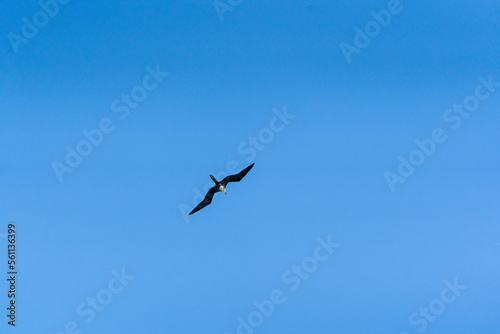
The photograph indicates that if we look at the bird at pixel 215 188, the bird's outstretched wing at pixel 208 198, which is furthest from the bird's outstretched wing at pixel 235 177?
the bird's outstretched wing at pixel 208 198

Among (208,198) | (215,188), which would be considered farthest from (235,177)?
(208,198)

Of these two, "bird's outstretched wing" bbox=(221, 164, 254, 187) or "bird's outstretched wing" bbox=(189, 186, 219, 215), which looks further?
"bird's outstretched wing" bbox=(189, 186, 219, 215)

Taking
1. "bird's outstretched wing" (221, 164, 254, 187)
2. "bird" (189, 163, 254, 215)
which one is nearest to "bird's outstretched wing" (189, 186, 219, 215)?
"bird" (189, 163, 254, 215)

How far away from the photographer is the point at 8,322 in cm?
5656

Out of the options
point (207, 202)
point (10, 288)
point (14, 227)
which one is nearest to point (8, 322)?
point (10, 288)

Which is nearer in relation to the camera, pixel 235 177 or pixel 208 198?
pixel 235 177

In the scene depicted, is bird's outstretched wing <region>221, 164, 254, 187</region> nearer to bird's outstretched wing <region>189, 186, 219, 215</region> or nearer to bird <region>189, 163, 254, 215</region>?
bird <region>189, 163, 254, 215</region>

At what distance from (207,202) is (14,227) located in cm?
1305

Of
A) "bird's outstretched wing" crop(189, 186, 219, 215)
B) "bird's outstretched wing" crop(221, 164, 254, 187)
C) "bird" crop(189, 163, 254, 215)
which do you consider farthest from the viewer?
"bird's outstretched wing" crop(189, 186, 219, 215)

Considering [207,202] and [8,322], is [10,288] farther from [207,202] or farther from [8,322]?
[207,202]

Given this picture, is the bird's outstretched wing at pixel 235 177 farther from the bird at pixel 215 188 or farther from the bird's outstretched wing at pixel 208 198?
the bird's outstretched wing at pixel 208 198

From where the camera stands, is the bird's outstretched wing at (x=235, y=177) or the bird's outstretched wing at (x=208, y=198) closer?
the bird's outstretched wing at (x=235, y=177)

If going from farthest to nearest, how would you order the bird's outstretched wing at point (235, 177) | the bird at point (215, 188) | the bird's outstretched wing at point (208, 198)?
1. the bird's outstretched wing at point (208, 198)
2. the bird at point (215, 188)
3. the bird's outstretched wing at point (235, 177)

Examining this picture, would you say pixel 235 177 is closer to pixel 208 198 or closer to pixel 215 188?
pixel 215 188
